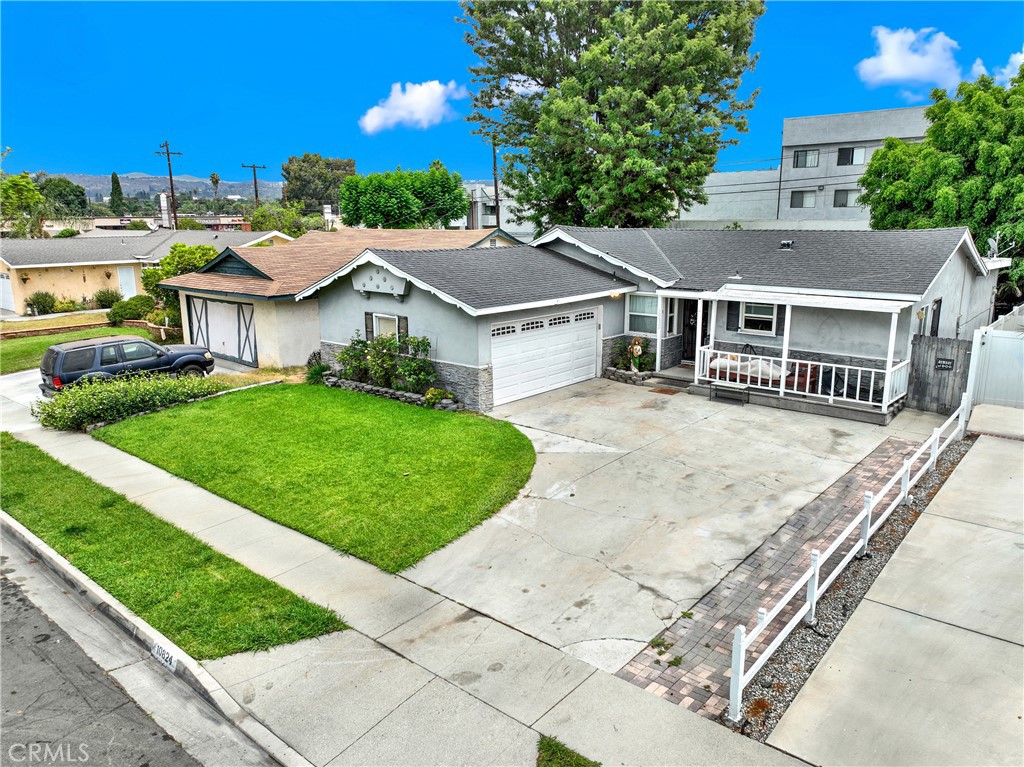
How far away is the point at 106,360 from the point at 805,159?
44510 millimetres

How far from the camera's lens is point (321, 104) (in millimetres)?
98188

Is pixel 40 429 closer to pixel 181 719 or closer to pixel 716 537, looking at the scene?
pixel 181 719

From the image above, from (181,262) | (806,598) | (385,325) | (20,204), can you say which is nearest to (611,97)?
(385,325)

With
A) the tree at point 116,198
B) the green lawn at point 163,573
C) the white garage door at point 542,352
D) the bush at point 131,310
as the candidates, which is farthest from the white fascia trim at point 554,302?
the tree at point 116,198

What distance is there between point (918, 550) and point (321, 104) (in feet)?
344

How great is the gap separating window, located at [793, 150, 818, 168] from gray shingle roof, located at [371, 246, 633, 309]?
3365 centimetres

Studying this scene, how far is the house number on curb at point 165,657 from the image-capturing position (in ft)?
21.9

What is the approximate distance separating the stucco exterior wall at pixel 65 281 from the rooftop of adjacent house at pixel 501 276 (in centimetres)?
2774

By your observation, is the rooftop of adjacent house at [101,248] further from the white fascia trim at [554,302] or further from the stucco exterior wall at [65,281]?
the white fascia trim at [554,302]

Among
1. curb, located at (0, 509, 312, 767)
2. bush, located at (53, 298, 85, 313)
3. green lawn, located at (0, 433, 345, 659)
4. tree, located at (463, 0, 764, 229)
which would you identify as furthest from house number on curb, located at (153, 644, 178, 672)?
bush, located at (53, 298, 85, 313)

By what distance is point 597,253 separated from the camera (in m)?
19.1

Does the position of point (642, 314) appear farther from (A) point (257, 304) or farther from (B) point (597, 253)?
(A) point (257, 304)

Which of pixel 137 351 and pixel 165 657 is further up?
pixel 137 351

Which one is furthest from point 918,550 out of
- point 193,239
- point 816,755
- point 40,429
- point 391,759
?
point 193,239
